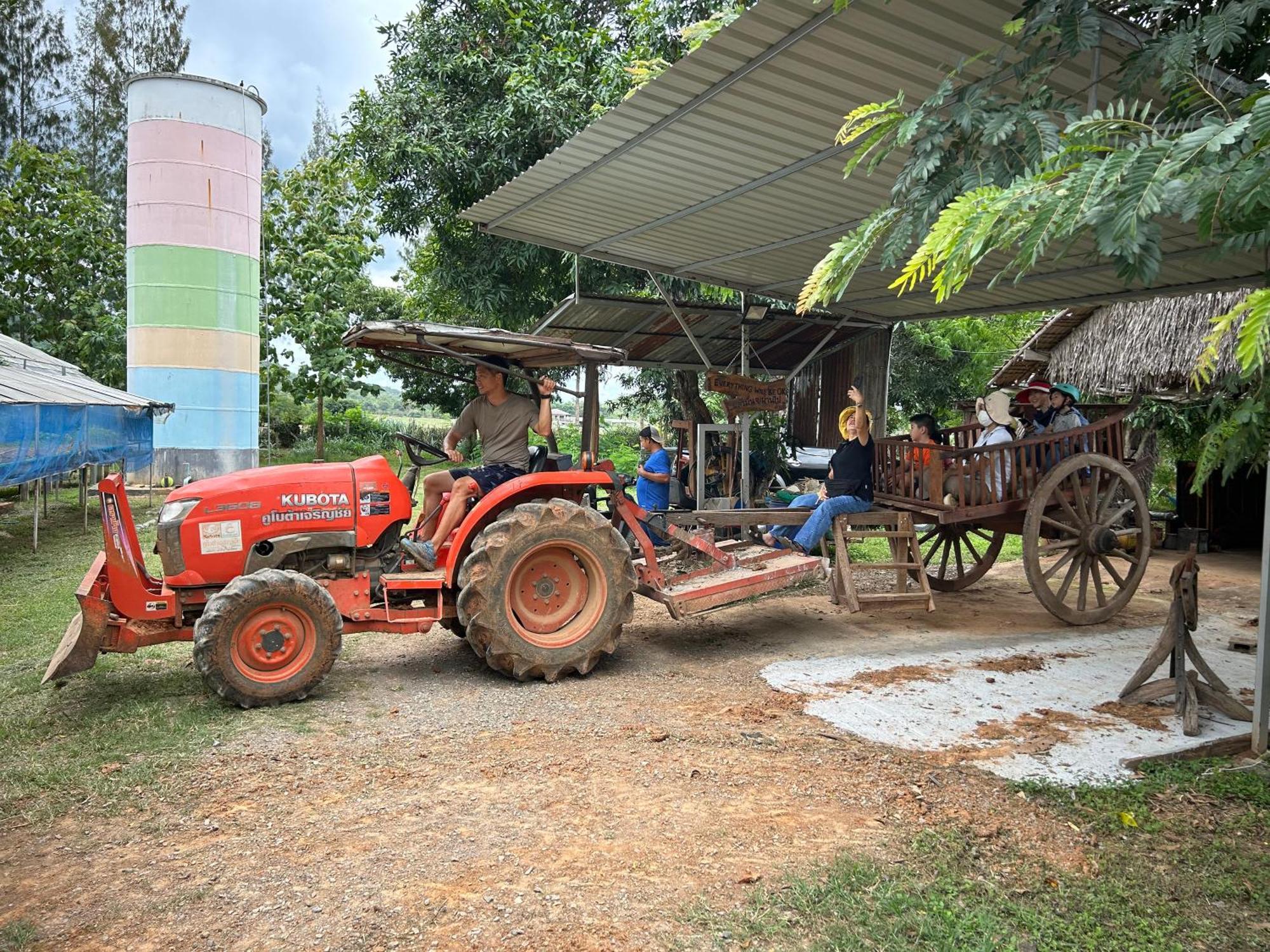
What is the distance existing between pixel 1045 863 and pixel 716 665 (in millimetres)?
3014

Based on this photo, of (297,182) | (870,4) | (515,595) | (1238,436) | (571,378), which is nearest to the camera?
(1238,436)

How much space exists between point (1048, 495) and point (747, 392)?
12.3 ft

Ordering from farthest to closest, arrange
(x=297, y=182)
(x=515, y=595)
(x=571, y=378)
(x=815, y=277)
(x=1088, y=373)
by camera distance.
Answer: (x=297, y=182) → (x=571, y=378) → (x=1088, y=373) → (x=515, y=595) → (x=815, y=277)

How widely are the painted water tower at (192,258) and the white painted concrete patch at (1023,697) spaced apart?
17.5 m

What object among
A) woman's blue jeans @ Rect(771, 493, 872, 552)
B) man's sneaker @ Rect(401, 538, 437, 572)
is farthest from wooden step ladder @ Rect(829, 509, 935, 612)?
man's sneaker @ Rect(401, 538, 437, 572)

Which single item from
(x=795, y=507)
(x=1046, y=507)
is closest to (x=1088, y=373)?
(x=1046, y=507)

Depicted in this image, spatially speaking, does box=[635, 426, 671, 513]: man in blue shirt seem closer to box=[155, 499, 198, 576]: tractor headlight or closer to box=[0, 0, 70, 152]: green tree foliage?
box=[155, 499, 198, 576]: tractor headlight

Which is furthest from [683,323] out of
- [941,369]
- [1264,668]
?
[941,369]

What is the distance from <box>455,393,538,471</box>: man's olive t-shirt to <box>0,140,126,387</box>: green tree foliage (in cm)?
1903

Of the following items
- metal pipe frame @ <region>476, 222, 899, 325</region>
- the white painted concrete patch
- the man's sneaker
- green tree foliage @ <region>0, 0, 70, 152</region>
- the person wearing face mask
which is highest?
green tree foliage @ <region>0, 0, 70, 152</region>

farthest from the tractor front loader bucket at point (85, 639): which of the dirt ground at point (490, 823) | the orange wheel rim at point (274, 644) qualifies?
the dirt ground at point (490, 823)

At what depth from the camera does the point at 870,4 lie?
14.2 feet

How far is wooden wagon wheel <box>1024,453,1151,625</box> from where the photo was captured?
23.7ft

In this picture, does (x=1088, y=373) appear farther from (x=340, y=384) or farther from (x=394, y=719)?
(x=340, y=384)
